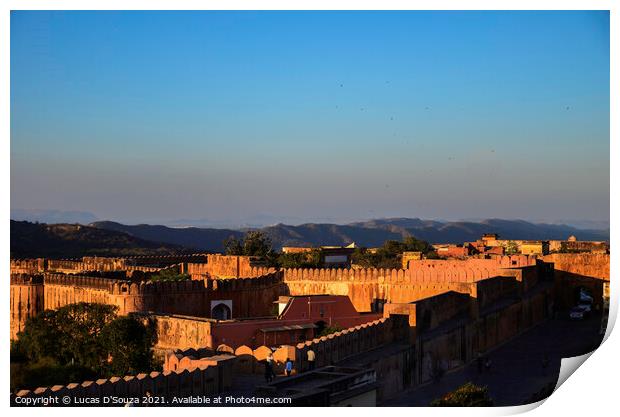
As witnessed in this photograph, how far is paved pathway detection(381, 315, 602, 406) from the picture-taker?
18252mm

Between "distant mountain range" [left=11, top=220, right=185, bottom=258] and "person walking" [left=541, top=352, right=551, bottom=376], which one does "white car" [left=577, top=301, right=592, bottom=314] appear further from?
"distant mountain range" [left=11, top=220, right=185, bottom=258]

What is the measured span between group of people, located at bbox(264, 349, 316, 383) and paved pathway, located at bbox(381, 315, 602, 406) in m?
1.56

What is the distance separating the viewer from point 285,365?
1588 cm

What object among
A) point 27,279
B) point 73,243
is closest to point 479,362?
point 27,279

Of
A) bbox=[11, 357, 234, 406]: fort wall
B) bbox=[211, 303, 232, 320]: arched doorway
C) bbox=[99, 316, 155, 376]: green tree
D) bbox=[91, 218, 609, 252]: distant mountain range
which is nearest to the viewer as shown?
bbox=[11, 357, 234, 406]: fort wall

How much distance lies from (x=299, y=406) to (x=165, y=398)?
5.85 ft

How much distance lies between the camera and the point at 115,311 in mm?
25328

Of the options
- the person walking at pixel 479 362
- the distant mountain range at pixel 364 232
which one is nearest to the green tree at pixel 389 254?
the person walking at pixel 479 362

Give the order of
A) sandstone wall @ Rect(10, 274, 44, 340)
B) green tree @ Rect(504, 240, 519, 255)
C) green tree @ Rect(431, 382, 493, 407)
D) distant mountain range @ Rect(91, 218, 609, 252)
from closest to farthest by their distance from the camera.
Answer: green tree @ Rect(431, 382, 493, 407) < sandstone wall @ Rect(10, 274, 44, 340) < green tree @ Rect(504, 240, 519, 255) < distant mountain range @ Rect(91, 218, 609, 252)

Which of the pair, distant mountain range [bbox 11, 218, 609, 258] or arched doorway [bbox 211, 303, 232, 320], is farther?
Result: distant mountain range [bbox 11, 218, 609, 258]

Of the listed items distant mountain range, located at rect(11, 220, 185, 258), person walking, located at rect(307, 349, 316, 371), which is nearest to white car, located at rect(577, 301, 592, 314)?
person walking, located at rect(307, 349, 316, 371)

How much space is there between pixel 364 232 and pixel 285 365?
339ft
